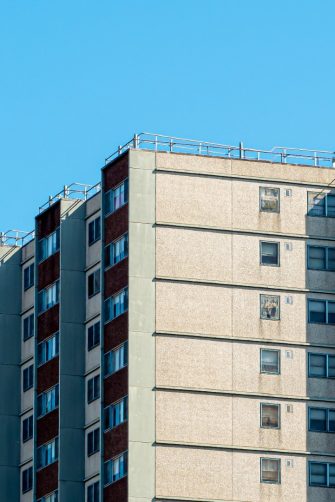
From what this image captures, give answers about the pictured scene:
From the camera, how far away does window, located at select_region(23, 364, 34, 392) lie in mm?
159000

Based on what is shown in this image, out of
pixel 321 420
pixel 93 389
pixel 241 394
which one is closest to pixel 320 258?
pixel 321 420

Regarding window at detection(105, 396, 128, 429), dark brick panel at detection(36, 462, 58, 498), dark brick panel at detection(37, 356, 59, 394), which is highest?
dark brick panel at detection(37, 356, 59, 394)

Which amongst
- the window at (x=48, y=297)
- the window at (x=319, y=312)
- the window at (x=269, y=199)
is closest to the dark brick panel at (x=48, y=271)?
the window at (x=48, y=297)

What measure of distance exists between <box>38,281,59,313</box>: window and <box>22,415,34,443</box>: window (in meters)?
8.39

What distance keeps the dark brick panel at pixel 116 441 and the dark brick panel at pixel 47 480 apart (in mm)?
8113

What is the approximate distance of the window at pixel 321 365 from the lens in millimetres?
146625

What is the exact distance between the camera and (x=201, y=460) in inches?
5556

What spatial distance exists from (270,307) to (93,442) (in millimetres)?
15591

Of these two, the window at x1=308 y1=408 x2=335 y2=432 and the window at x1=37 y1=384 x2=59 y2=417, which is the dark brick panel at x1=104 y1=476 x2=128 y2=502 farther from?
the window at x1=308 y1=408 x2=335 y2=432

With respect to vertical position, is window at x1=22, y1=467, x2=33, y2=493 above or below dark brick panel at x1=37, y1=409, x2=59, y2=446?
below

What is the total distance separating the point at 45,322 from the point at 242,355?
59.9 ft

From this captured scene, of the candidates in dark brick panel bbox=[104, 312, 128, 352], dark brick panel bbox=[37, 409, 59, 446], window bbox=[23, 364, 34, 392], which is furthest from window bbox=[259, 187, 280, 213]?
window bbox=[23, 364, 34, 392]

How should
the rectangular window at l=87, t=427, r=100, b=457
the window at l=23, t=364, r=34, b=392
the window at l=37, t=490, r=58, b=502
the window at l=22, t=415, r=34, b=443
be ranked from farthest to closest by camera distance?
the window at l=23, t=364, r=34, b=392
the window at l=22, t=415, r=34, b=443
the window at l=37, t=490, r=58, b=502
the rectangular window at l=87, t=427, r=100, b=457

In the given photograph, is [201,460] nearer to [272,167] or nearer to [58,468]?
[58,468]
